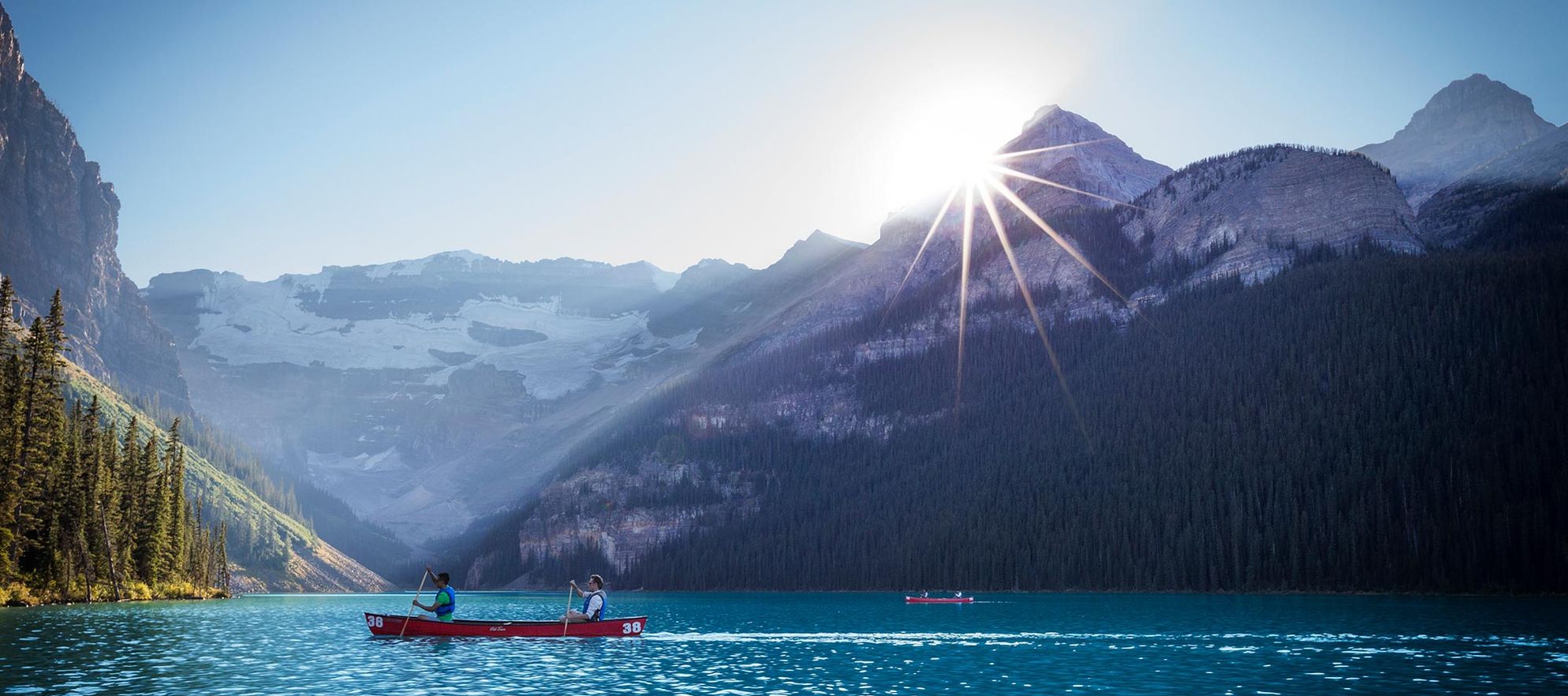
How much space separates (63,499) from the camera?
114 m

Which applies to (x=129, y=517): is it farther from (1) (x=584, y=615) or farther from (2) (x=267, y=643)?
(1) (x=584, y=615)

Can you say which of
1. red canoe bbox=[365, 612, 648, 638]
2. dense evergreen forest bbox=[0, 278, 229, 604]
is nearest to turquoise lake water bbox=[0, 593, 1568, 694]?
red canoe bbox=[365, 612, 648, 638]

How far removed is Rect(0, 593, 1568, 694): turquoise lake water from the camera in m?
53.5

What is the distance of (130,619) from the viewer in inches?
3688

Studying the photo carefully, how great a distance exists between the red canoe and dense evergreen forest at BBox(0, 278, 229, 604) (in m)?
41.8

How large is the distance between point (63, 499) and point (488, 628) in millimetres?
62182

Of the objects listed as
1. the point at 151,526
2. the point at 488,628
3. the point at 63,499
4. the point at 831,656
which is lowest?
the point at 831,656

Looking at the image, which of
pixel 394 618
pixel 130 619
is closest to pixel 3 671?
pixel 394 618

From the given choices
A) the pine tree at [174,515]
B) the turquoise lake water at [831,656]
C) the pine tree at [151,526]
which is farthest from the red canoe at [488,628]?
the pine tree at [174,515]

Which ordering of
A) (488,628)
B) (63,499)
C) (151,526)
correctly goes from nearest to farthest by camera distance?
(488,628), (63,499), (151,526)

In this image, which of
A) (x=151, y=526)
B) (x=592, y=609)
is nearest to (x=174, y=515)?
(x=151, y=526)

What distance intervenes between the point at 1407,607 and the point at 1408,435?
2822 inches

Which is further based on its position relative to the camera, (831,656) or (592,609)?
(592,609)

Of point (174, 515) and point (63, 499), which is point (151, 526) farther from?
point (63, 499)
